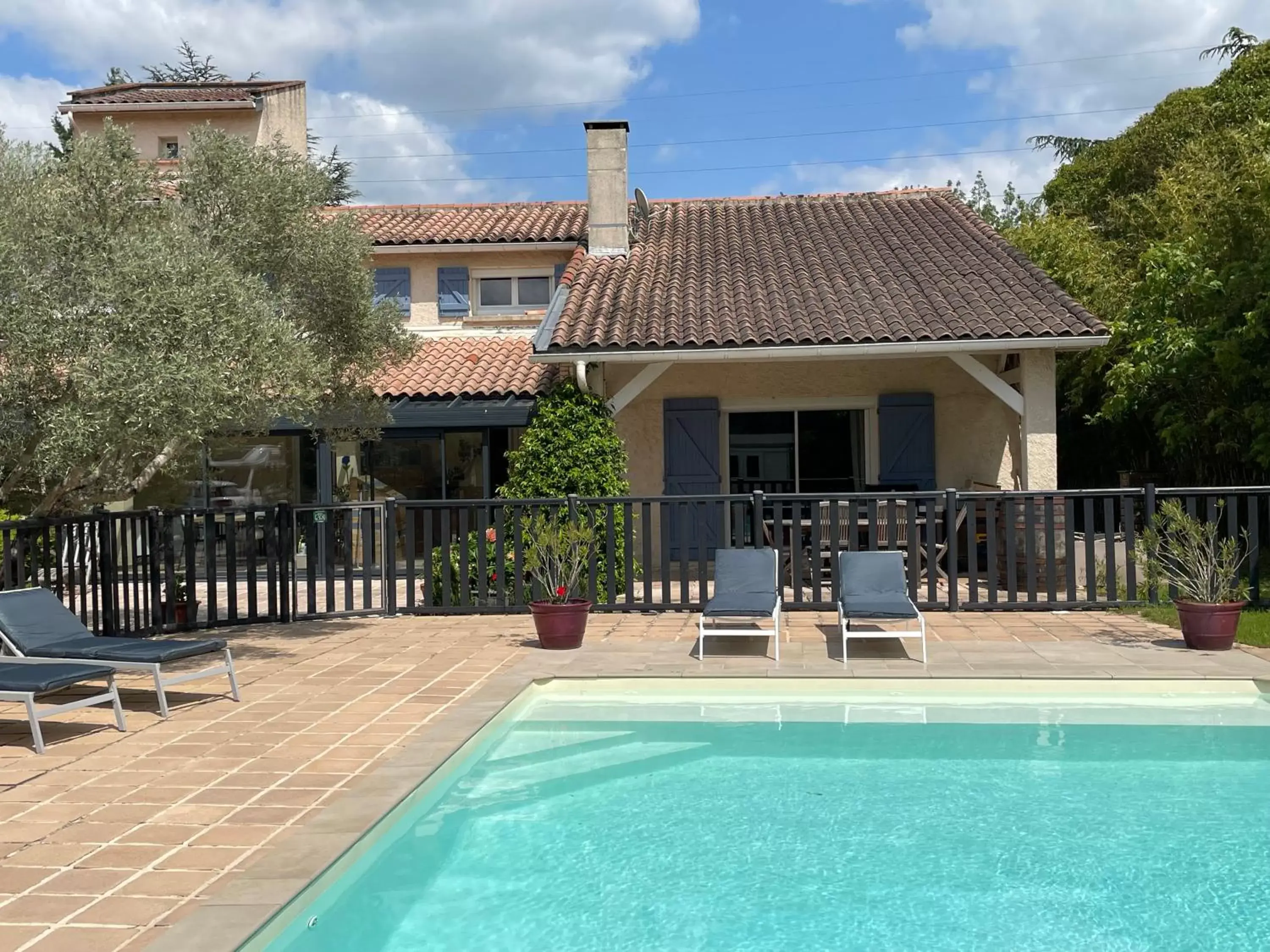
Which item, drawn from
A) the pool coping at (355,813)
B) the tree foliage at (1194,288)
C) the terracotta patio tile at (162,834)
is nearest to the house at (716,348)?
the tree foliage at (1194,288)

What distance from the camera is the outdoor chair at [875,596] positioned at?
9.13m

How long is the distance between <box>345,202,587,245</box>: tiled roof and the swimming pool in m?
11.8

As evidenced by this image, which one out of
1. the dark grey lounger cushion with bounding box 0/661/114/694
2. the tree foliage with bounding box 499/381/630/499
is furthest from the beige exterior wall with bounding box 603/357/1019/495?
the dark grey lounger cushion with bounding box 0/661/114/694

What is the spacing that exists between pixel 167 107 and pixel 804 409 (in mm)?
19319

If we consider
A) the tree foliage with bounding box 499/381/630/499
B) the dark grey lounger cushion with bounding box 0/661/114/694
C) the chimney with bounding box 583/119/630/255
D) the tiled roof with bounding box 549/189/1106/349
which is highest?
the chimney with bounding box 583/119/630/255

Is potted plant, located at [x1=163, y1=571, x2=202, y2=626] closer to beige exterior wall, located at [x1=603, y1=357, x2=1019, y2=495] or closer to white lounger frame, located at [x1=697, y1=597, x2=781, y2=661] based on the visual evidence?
white lounger frame, located at [x1=697, y1=597, x2=781, y2=661]

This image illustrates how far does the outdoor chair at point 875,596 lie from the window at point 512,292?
10039mm

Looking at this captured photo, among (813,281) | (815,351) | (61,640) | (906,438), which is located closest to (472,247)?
(813,281)

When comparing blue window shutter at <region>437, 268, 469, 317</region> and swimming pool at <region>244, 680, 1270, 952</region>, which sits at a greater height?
blue window shutter at <region>437, 268, 469, 317</region>

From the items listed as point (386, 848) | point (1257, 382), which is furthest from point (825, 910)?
point (1257, 382)

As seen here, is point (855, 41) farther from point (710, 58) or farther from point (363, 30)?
point (363, 30)

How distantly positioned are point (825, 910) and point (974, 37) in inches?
767

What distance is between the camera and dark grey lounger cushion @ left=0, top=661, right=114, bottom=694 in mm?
6117

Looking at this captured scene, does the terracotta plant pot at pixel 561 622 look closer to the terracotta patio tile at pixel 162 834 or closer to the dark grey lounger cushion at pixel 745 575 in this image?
the dark grey lounger cushion at pixel 745 575
